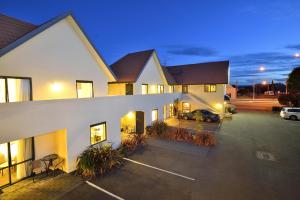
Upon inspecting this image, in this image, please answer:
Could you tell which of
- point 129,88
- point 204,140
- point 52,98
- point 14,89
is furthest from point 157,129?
point 14,89

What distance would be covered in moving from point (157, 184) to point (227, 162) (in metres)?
5.14

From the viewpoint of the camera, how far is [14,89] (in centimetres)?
843

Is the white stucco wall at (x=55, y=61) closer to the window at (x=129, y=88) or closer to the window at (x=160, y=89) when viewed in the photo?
the window at (x=129, y=88)

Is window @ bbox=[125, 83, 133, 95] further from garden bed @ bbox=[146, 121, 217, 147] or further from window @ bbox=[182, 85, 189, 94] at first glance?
window @ bbox=[182, 85, 189, 94]

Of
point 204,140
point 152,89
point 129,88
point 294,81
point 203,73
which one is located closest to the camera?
point 204,140

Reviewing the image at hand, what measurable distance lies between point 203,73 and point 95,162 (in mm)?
23334

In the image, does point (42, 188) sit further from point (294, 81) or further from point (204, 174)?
point (294, 81)

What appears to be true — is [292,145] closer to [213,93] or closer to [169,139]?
[169,139]

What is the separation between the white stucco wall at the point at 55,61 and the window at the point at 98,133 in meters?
2.60

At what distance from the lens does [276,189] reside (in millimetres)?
7898

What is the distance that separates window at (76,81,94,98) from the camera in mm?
11984

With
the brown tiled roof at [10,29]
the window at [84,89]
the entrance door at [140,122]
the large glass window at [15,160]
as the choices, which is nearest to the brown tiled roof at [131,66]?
the entrance door at [140,122]

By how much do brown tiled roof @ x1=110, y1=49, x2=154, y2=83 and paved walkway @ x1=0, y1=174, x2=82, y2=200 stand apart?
1067 centimetres

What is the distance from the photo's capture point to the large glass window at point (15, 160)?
Answer: 7582 millimetres
